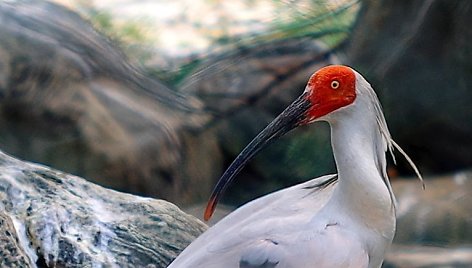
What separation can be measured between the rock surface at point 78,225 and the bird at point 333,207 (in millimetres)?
222

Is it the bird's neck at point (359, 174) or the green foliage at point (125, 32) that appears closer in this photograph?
the bird's neck at point (359, 174)

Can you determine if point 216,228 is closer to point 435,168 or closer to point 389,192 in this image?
point 389,192

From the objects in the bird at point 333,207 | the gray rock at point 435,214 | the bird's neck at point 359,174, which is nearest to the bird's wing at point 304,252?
the bird at point 333,207

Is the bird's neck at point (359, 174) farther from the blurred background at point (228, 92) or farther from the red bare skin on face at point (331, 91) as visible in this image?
the blurred background at point (228, 92)

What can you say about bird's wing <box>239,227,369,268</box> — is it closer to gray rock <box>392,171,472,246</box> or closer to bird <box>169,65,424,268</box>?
bird <box>169,65,424,268</box>

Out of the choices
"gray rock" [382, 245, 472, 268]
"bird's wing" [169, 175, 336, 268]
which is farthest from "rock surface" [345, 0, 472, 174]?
"bird's wing" [169, 175, 336, 268]

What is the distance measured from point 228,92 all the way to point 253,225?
291cm

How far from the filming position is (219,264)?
3.07 m

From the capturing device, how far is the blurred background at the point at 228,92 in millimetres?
5109

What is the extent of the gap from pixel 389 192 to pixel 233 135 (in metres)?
2.67

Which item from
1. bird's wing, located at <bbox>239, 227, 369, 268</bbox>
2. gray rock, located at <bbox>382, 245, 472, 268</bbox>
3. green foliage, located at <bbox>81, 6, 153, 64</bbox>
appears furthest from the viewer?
green foliage, located at <bbox>81, 6, 153, 64</bbox>

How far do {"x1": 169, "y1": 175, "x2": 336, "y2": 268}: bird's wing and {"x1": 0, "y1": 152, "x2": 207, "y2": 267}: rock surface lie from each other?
213 mm

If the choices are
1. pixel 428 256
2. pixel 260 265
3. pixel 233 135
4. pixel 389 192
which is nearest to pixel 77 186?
pixel 260 265

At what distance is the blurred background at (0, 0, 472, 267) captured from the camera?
16.8 feet
